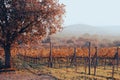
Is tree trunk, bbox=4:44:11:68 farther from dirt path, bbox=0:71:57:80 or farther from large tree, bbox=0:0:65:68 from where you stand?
dirt path, bbox=0:71:57:80

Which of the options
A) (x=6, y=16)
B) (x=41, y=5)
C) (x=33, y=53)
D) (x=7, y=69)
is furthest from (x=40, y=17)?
(x=33, y=53)

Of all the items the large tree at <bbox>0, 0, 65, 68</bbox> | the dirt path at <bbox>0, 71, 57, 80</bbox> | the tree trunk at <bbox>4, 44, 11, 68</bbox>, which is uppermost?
the large tree at <bbox>0, 0, 65, 68</bbox>

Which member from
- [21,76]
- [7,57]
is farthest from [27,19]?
[21,76]

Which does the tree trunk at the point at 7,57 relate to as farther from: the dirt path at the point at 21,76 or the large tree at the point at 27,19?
the dirt path at the point at 21,76

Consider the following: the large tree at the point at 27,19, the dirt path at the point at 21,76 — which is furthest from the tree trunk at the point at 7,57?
the dirt path at the point at 21,76

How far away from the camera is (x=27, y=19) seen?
3075 centimetres

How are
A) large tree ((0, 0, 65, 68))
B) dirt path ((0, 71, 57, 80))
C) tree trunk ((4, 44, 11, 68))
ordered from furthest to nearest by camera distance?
1. tree trunk ((4, 44, 11, 68))
2. large tree ((0, 0, 65, 68))
3. dirt path ((0, 71, 57, 80))

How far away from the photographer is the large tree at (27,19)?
99.6ft

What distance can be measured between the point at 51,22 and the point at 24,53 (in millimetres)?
15860

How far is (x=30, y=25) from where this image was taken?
102 feet

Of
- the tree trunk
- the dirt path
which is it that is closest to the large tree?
the tree trunk

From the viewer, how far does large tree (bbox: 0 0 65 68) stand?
30.4m

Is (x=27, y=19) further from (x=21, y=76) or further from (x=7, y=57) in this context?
(x=21, y=76)

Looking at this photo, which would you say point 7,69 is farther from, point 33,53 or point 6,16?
point 33,53
